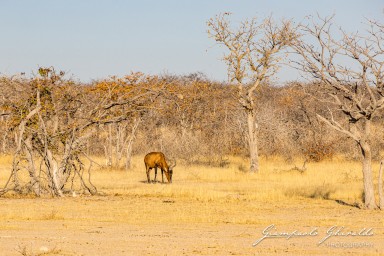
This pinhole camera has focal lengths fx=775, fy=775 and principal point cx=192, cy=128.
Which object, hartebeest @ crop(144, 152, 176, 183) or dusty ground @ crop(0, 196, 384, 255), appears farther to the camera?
hartebeest @ crop(144, 152, 176, 183)

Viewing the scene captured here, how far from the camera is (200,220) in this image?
1791cm

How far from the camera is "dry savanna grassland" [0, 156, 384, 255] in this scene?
13.6 m

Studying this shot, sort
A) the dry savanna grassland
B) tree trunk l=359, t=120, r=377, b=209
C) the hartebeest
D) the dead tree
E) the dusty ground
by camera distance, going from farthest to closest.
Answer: the hartebeest, the dead tree, tree trunk l=359, t=120, r=377, b=209, the dry savanna grassland, the dusty ground

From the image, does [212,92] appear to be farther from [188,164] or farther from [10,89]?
[10,89]

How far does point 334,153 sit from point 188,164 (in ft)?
25.6

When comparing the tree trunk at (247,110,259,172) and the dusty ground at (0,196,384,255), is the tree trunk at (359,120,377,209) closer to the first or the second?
the dusty ground at (0,196,384,255)

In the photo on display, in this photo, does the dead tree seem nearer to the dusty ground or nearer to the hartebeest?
the dusty ground

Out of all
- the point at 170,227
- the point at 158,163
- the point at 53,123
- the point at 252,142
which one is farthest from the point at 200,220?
the point at 252,142

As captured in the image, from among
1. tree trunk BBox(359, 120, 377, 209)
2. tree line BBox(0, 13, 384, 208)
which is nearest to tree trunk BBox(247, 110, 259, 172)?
tree line BBox(0, 13, 384, 208)

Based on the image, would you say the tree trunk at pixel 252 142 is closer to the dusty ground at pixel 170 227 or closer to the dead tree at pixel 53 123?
the dead tree at pixel 53 123

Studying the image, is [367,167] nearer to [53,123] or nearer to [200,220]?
[200,220]

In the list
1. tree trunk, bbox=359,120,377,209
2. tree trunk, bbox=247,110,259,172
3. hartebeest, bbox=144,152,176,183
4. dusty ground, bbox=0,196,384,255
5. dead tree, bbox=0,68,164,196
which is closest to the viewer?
dusty ground, bbox=0,196,384,255

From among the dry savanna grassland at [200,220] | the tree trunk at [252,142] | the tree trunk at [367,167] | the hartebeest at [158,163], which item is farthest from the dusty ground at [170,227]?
the tree trunk at [252,142]

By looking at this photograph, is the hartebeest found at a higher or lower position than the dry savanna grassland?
higher
